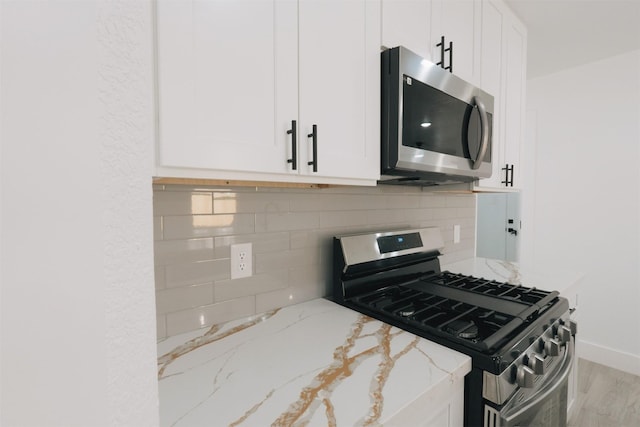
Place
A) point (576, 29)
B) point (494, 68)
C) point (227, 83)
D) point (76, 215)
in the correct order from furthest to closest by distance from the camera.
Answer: point (576, 29)
point (494, 68)
point (227, 83)
point (76, 215)

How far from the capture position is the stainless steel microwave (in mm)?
1131

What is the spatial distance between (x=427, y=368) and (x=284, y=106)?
0.79 metres

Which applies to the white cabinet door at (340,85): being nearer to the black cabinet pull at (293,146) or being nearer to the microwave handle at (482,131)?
the black cabinet pull at (293,146)

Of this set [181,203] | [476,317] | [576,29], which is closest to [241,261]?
[181,203]

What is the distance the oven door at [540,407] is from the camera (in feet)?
3.02

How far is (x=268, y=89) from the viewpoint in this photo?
86 cm

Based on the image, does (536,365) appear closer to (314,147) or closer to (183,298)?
(314,147)

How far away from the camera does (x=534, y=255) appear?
3.25 meters

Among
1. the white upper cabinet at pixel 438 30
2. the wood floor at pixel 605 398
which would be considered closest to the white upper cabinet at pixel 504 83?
the white upper cabinet at pixel 438 30

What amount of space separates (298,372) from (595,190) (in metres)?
3.20

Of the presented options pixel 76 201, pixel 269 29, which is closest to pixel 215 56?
pixel 269 29

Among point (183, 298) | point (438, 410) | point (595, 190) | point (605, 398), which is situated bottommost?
point (605, 398)

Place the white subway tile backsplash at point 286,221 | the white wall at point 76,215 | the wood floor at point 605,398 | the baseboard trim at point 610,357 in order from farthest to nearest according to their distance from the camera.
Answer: the baseboard trim at point 610,357 → the wood floor at point 605,398 → the white subway tile backsplash at point 286,221 → the white wall at point 76,215

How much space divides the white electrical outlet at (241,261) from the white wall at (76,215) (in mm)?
810
